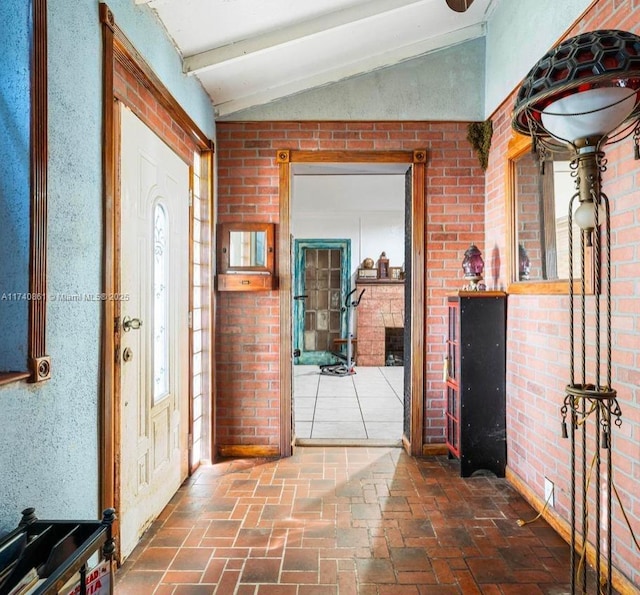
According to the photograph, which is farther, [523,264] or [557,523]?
[523,264]

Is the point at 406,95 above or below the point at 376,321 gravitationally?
above

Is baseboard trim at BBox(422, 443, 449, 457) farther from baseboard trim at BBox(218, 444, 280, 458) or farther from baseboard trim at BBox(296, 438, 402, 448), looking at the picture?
baseboard trim at BBox(218, 444, 280, 458)

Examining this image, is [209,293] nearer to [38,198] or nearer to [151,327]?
[151,327]

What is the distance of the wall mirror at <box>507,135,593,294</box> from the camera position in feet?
7.43

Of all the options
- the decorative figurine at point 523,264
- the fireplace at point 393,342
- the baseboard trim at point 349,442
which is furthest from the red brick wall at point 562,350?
the fireplace at point 393,342

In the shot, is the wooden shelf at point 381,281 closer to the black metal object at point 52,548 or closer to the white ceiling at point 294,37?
the white ceiling at point 294,37

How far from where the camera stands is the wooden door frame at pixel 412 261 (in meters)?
3.25

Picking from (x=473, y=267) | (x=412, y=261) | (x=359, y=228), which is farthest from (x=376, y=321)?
(x=473, y=267)

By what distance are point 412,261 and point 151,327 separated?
75.7 inches

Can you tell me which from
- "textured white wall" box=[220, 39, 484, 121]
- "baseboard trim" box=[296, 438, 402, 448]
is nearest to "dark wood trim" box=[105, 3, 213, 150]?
"textured white wall" box=[220, 39, 484, 121]

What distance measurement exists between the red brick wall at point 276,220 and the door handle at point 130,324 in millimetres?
1212

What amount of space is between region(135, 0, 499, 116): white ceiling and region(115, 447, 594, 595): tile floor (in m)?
2.55

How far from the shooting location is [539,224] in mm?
2564

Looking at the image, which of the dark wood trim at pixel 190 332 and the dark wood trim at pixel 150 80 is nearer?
the dark wood trim at pixel 150 80
